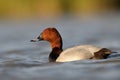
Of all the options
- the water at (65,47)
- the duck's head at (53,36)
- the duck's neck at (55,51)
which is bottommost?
the water at (65,47)

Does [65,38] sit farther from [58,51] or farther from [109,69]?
[109,69]

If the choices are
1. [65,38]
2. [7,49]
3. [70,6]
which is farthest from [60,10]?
[7,49]

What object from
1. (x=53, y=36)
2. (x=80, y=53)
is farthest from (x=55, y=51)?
(x=80, y=53)

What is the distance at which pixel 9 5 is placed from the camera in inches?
939

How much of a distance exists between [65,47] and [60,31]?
3815mm

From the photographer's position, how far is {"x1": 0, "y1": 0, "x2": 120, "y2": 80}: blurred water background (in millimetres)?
9724

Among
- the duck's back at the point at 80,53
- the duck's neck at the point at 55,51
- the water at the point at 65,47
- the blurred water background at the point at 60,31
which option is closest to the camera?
the water at the point at 65,47

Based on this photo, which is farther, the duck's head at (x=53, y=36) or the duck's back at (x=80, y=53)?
the duck's head at (x=53, y=36)

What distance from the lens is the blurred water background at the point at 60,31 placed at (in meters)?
9.72

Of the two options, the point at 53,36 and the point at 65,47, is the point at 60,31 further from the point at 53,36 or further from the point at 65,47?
the point at 53,36

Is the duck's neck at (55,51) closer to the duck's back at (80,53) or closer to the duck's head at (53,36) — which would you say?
the duck's head at (53,36)

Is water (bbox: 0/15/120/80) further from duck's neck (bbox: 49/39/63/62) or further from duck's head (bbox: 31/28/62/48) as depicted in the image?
duck's head (bbox: 31/28/62/48)

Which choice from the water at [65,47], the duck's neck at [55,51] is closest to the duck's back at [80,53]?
the water at [65,47]

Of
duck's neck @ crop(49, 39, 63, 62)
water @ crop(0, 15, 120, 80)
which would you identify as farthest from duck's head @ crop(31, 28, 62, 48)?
water @ crop(0, 15, 120, 80)
